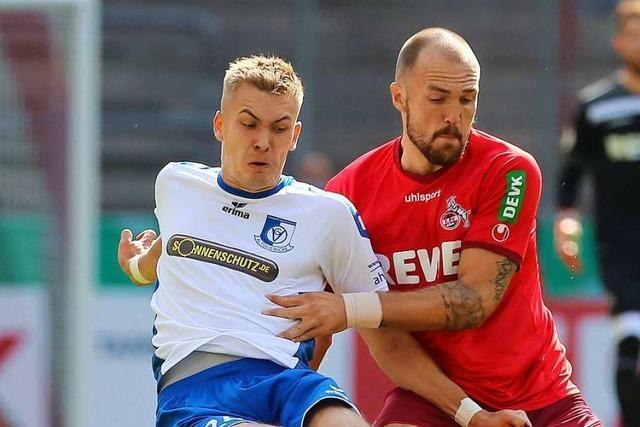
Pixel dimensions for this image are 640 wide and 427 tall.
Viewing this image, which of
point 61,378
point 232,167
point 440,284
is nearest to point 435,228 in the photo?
point 440,284

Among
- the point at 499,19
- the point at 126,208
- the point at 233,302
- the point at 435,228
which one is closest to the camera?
the point at 233,302

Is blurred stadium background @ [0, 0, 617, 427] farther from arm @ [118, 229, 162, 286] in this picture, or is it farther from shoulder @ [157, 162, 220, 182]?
shoulder @ [157, 162, 220, 182]

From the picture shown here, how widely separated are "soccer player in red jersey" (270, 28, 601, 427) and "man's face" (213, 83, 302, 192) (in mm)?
410

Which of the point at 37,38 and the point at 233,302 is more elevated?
the point at 37,38

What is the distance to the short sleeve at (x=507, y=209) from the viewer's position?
436 cm

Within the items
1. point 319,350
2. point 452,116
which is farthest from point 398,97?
point 319,350

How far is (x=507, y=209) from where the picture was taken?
4.39 meters

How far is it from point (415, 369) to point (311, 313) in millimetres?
490

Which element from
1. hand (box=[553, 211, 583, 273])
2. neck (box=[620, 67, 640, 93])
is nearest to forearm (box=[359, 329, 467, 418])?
hand (box=[553, 211, 583, 273])

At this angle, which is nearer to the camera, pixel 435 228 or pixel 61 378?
pixel 435 228

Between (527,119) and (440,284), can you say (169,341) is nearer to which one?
(440,284)

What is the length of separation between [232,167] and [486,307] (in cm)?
85

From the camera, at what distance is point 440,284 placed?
170 inches

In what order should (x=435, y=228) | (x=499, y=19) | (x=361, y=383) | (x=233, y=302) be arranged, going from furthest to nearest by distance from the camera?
1. (x=499, y=19)
2. (x=361, y=383)
3. (x=435, y=228)
4. (x=233, y=302)
